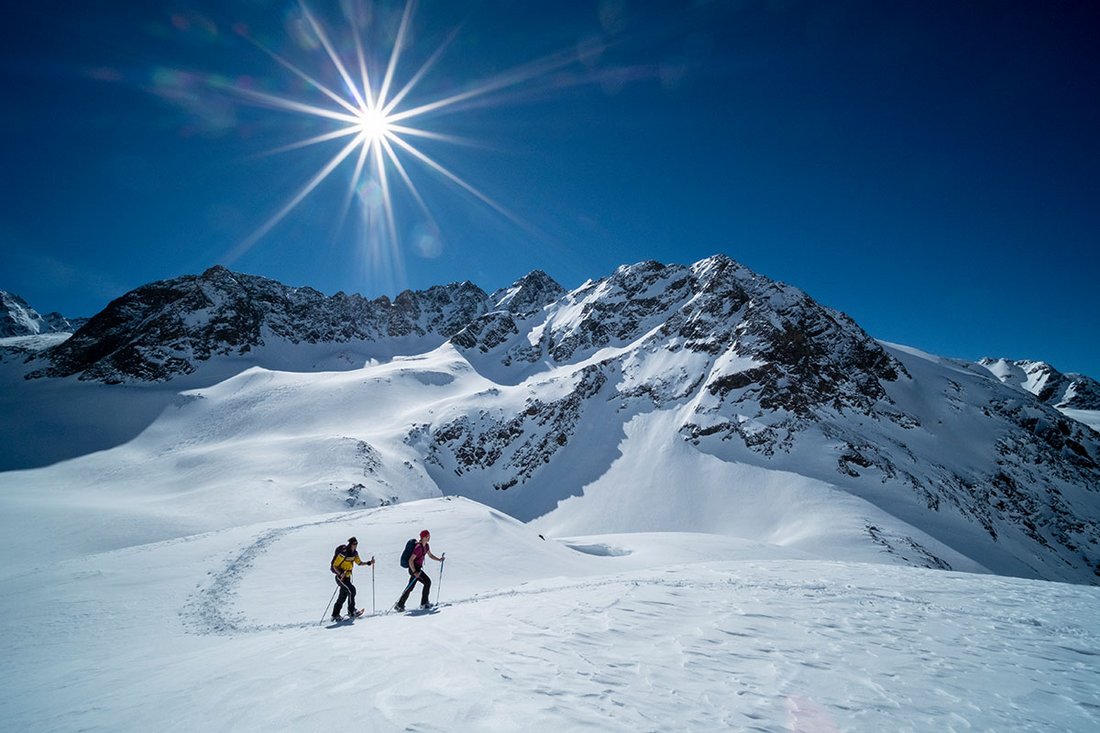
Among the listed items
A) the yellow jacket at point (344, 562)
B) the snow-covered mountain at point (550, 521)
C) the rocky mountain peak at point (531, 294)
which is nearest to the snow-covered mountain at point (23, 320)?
the snow-covered mountain at point (550, 521)

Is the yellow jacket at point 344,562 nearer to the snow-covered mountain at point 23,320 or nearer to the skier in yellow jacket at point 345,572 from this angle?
the skier in yellow jacket at point 345,572

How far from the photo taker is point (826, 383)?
7050 centimetres

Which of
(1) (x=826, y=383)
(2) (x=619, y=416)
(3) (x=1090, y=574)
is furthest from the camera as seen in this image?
(2) (x=619, y=416)

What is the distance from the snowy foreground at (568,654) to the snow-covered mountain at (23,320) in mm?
229130

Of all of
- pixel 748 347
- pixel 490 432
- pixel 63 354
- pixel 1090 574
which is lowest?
pixel 1090 574

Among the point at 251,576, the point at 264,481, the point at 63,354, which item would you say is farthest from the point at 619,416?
the point at 63,354

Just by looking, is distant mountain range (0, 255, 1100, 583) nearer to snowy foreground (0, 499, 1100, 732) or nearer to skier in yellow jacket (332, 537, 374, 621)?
snowy foreground (0, 499, 1100, 732)

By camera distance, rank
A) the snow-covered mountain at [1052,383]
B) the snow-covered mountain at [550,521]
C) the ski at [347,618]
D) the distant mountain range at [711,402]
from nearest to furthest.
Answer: the snow-covered mountain at [550,521] < the ski at [347,618] < the distant mountain range at [711,402] < the snow-covered mountain at [1052,383]

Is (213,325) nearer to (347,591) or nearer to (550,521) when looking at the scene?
(550,521)

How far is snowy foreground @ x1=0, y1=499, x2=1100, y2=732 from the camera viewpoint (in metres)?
4.93

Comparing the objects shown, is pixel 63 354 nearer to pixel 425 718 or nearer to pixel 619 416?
pixel 619 416

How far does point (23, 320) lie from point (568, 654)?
864 feet

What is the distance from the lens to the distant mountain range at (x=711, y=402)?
2132 inches

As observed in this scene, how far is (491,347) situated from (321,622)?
126 meters
